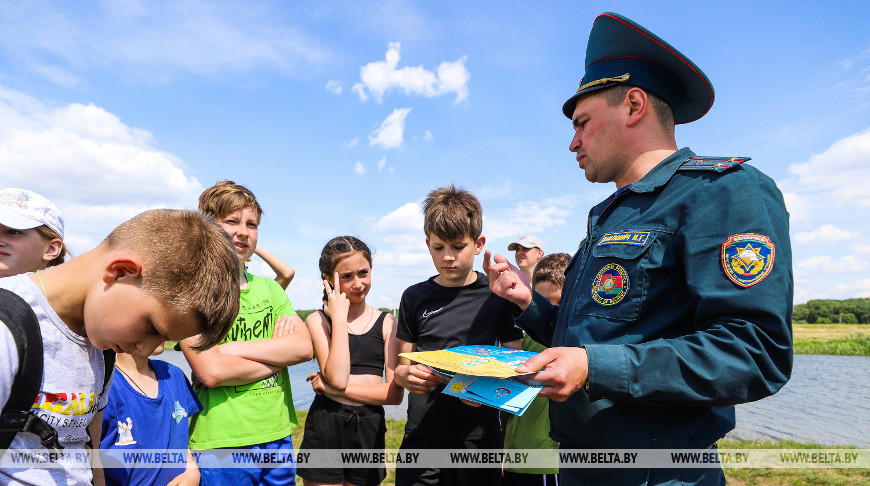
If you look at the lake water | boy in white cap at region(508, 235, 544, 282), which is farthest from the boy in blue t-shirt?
the lake water

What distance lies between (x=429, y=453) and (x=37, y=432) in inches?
79.2

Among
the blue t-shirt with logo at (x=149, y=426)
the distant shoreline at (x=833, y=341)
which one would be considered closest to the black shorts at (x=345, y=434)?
the blue t-shirt with logo at (x=149, y=426)

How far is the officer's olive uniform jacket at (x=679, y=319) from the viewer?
1.38 meters

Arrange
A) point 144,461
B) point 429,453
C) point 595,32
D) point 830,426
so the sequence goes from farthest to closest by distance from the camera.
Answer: point 830,426, point 429,453, point 144,461, point 595,32

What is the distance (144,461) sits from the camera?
8.30 ft

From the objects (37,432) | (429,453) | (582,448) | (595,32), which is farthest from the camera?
(429,453)

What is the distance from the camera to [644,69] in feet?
6.76

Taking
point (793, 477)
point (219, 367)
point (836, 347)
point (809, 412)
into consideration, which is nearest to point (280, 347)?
point (219, 367)

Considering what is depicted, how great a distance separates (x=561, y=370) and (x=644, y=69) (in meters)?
1.43

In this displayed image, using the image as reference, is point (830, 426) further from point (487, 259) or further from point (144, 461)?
point (144, 461)

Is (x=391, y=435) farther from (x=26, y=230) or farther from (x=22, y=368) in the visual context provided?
(x=22, y=368)

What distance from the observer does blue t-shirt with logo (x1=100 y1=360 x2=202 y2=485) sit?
8.00ft

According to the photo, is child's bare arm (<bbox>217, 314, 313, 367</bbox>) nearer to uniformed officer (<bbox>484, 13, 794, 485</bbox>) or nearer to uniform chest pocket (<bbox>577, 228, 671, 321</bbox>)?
uniformed officer (<bbox>484, 13, 794, 485</bbox>)

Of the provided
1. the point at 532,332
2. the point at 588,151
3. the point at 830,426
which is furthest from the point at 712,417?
the point at 830,426
